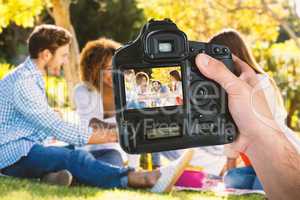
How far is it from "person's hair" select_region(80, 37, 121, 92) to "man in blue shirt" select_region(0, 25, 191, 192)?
1.36ft

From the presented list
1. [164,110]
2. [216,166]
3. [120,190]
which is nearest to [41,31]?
[120,190]

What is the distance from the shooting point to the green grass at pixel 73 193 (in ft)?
7.27

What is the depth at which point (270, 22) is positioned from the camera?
7242 mm

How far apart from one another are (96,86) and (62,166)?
63 centimetres

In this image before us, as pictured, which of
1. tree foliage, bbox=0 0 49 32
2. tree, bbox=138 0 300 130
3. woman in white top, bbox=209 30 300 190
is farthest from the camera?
tree, bbox=138 0 300 130

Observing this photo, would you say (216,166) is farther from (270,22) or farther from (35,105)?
(270,22)

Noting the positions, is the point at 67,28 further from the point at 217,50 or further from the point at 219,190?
the point at 217,50

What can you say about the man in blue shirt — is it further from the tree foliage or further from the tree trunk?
the tree trunk

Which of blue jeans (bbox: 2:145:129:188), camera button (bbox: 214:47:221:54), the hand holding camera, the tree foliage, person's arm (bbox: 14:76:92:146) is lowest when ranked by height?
blue jeans (bbox: 2:145:129:188)

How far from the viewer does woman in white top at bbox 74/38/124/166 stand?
3.10 meters

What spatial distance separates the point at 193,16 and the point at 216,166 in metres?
3.76

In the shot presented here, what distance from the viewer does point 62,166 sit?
2664mm

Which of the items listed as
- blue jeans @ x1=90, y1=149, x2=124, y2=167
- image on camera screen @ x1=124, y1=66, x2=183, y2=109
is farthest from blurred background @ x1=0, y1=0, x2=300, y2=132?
image on camera screen @ x1=124, y1=66, x2=183, y2=109

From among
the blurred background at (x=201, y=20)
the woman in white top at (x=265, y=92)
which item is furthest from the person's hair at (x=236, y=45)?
the blurred background at (x=201, y=20)
